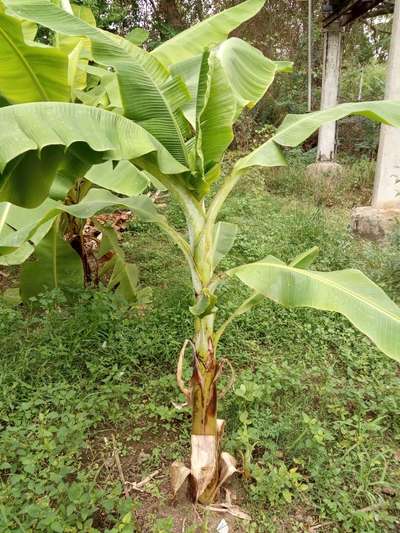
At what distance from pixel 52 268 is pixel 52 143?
1.72 metres

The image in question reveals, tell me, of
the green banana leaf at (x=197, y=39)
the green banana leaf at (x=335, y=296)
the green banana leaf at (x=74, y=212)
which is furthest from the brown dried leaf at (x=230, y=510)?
the green banana leaf at (x=197, y=39)

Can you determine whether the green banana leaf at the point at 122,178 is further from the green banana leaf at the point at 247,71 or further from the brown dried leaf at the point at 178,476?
the brown dried leaf at the point at 178,476

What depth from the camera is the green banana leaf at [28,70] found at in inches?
50.3

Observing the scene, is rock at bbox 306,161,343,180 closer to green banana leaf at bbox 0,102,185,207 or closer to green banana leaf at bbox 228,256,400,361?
green banana leaf at bbox 228,256,400,361

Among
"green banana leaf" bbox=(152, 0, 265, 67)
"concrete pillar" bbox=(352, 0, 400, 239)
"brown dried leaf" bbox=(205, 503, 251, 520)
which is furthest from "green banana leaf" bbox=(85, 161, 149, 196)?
"concrete pillar" bbox=(352, 0, 400, 239)

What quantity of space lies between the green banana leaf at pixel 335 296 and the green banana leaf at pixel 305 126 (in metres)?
0.40

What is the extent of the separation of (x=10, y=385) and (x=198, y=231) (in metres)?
1.40

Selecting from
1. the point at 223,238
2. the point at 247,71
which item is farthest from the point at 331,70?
the point at 223,238

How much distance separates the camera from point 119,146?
3.57 ft

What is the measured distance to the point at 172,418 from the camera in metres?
1.88

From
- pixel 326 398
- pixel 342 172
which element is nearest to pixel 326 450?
pixel 326 398

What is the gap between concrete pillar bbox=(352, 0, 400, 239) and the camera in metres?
4.16

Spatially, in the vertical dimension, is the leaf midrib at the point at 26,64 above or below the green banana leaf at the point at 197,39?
below

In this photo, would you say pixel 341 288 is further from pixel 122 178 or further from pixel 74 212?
pixel 74 212
